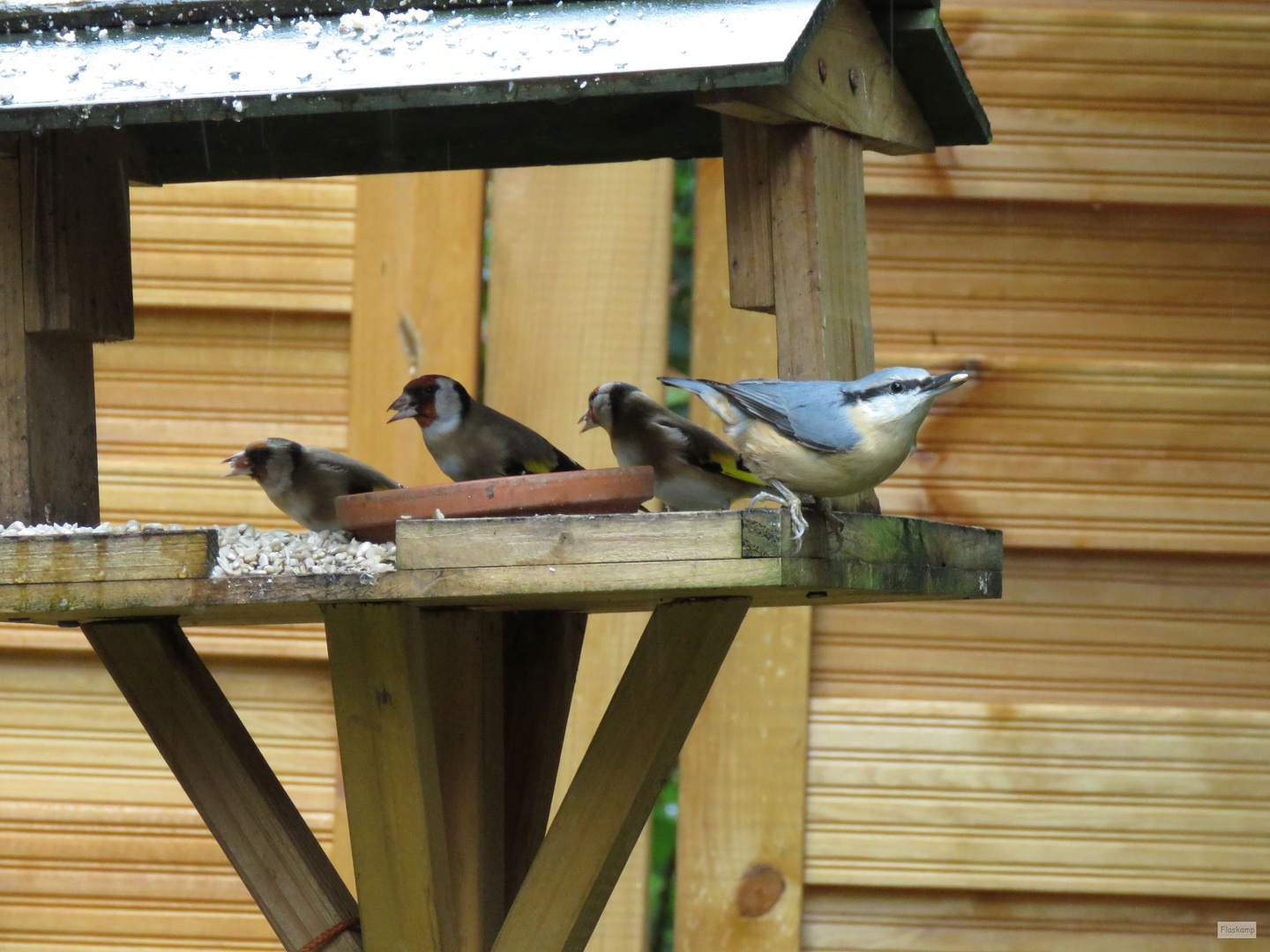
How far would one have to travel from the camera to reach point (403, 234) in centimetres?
274

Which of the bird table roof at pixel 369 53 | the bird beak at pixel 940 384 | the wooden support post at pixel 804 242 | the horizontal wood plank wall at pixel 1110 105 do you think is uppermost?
the horizontal wood plank wall at pixel 1110 105

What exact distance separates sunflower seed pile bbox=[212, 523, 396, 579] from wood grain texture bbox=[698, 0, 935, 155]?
593 millimetres

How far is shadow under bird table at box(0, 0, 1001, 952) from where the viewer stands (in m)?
1.46

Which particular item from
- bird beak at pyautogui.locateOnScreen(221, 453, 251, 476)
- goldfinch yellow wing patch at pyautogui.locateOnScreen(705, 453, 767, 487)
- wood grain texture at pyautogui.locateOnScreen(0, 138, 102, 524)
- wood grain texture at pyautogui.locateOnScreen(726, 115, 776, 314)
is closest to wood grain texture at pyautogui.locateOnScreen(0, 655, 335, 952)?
bird beak at pyautogui.locateOnScreen(221, 453, 251, 476)

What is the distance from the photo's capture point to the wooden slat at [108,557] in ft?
5.04

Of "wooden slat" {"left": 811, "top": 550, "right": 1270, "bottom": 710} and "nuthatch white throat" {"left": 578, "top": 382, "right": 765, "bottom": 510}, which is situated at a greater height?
"nuthatch white throat" {"left": 578, "top": 382, "right": 765, "bottom": 510}

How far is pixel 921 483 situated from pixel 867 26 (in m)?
1.11

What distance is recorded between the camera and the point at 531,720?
207cm

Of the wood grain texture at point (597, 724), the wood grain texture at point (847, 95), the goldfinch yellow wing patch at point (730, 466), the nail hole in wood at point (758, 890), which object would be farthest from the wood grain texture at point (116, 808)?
the wood grain texture at point (847, 95)

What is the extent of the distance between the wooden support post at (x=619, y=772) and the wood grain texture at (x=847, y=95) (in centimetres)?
60

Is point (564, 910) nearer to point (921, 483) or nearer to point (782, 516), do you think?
point (782, 516)

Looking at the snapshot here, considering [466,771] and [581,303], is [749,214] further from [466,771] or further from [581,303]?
[581,303]

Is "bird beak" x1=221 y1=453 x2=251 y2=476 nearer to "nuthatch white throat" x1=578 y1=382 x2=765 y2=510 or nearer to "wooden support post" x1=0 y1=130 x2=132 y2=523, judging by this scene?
"wooden support post" x1=0 y1=130 x2=132 y2=523

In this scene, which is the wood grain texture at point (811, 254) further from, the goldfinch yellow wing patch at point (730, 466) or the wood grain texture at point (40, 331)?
the wood grain texture at point (40, 331)
